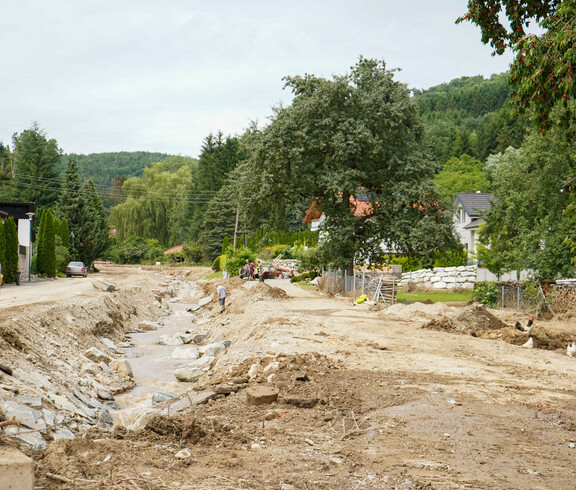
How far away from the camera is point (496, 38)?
423 inches

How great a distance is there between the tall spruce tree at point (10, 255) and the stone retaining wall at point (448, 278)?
915 inches

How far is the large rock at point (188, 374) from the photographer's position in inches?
567

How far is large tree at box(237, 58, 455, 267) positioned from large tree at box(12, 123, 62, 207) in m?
51.4

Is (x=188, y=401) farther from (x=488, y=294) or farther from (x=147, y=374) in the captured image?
(x=488, y=294)

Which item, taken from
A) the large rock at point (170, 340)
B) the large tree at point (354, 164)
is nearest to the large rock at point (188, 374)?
the large rock at point (170, 340)

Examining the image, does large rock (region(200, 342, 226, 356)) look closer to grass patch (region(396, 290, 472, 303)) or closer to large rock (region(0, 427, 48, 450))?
large rock (region(0, 427, 48, 450))

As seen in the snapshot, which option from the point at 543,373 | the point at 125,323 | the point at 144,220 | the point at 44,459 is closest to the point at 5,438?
the point at 44,459

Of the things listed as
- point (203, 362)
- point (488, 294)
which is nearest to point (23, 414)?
point (203, 362)

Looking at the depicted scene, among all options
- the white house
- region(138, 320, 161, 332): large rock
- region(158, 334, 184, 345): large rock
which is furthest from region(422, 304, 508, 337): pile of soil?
the white house

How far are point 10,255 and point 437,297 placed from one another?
2414 cm

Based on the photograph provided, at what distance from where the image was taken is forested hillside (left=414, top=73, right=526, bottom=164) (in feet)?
265

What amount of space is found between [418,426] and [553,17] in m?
6.81

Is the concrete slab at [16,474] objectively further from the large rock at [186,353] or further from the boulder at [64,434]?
the large rock at [186,353]

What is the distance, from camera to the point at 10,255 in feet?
111
